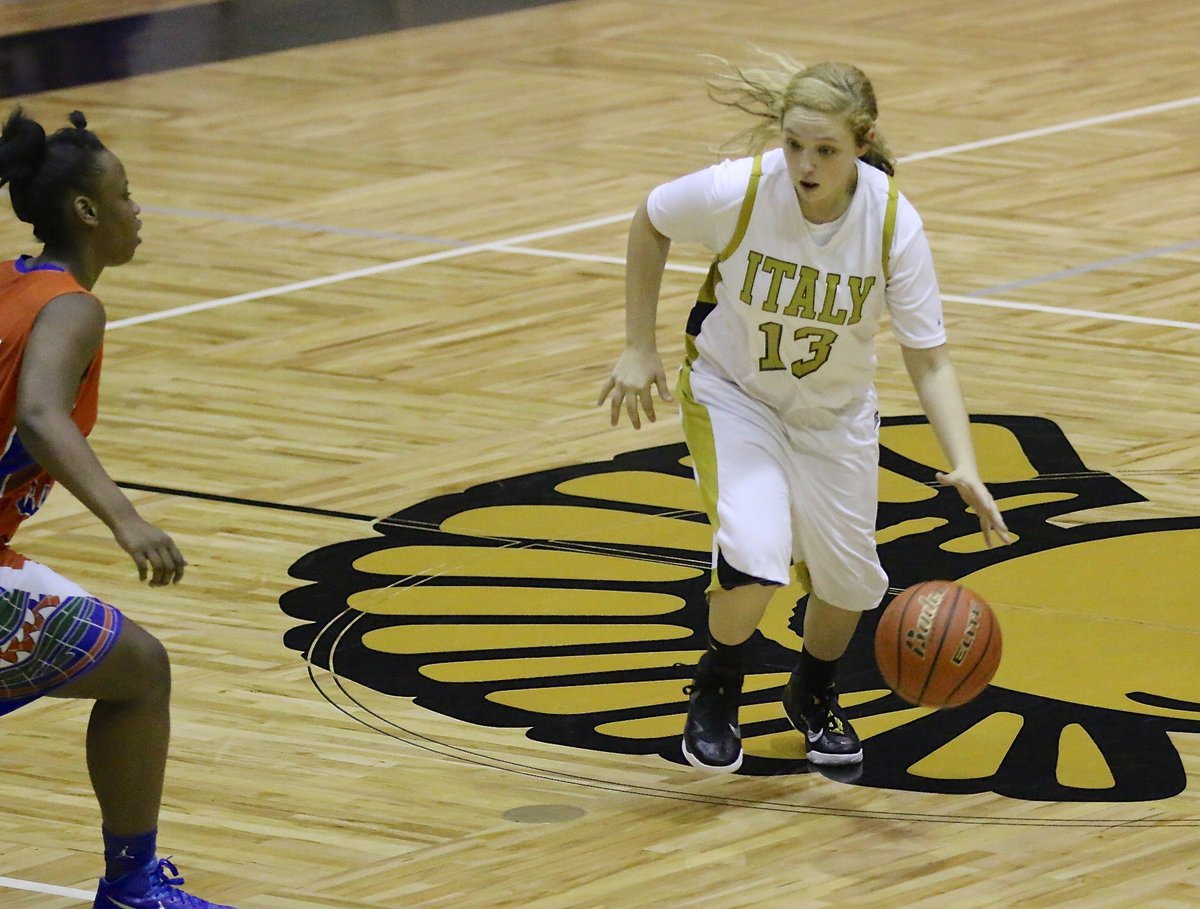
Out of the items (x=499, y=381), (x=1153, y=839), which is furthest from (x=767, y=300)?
(x=499, y=381)

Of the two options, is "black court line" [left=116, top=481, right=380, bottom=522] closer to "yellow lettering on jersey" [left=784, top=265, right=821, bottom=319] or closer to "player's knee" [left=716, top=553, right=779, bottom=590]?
"player's knee" [left=716, top=553, right=779, bottom=590]

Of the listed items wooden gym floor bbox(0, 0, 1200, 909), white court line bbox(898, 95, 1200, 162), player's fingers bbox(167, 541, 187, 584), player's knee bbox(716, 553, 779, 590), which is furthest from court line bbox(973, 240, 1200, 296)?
player's fingers bbox(167, 541, 187, 584)

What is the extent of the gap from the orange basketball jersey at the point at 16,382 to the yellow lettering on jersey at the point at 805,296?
1.55 m

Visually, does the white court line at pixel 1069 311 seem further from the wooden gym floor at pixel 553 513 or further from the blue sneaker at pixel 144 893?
the blue sneaker at pixel 144 893

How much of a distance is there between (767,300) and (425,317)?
170 inches

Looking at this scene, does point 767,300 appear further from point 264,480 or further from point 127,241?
point 264,480

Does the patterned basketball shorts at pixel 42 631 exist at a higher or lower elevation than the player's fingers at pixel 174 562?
lower

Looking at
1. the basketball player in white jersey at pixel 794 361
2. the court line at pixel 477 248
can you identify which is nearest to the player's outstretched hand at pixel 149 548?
the basketball player in white jersey at pixel 794 361

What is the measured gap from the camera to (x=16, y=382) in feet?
13.4

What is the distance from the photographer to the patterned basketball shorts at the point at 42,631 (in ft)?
13.5

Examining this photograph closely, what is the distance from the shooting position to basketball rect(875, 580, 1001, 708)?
5.06 metres

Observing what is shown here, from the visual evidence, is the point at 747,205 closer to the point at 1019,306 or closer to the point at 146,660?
the point at 146,660

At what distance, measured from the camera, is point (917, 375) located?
5.21 m

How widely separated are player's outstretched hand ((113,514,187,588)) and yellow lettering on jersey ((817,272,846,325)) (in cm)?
165
